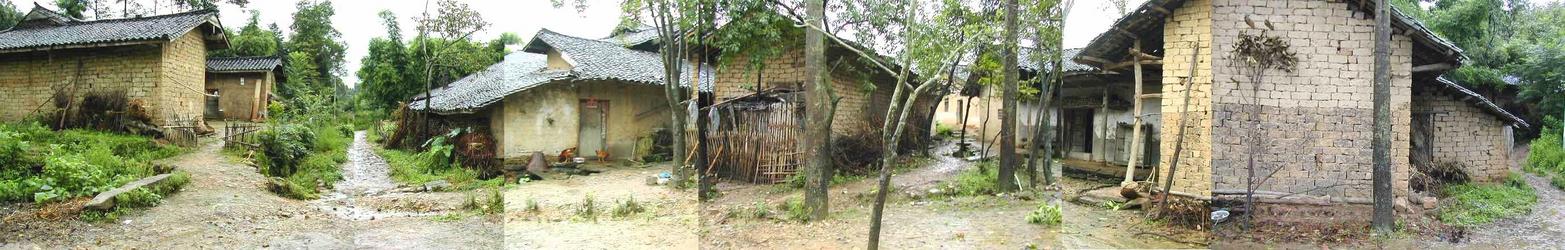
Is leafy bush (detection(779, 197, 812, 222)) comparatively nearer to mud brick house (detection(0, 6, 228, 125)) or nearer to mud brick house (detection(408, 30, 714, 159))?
mud brick house (detection(408, 30, 714, 159))

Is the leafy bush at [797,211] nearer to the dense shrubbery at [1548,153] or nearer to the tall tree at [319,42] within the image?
the tall tree at [319,42]

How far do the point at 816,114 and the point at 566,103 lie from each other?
16.3 ft

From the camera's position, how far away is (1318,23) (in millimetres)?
7051

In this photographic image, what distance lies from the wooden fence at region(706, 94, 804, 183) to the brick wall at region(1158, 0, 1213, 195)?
4581 mm

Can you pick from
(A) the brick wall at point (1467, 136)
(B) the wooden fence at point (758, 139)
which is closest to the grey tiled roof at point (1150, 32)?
(A) the brick wall at point (1467, 136)

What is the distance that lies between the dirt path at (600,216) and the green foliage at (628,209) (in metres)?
0.07

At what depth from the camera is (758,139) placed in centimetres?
1021

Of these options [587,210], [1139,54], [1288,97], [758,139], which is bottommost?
[587,210]

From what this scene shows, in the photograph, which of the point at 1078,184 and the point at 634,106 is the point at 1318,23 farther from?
the point at 634,106

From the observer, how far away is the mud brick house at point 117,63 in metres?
11.1

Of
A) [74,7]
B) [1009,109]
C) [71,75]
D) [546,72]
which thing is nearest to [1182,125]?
[1009,109]

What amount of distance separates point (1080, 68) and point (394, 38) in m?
10.2

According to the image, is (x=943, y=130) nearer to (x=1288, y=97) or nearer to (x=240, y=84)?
(x=1288, y=97)

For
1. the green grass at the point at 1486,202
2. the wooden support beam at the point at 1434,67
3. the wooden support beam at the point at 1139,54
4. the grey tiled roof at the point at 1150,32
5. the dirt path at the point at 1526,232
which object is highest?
the grey tiled roof at the point at 1150,32
